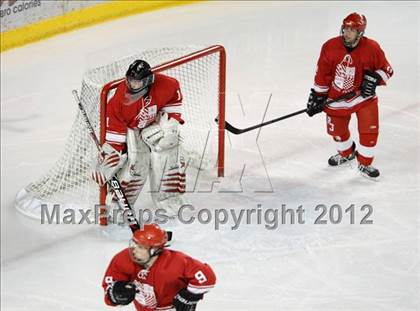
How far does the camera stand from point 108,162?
4.48 m

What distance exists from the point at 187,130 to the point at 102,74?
20.2 inches

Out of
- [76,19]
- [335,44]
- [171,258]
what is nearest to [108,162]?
[335,44]

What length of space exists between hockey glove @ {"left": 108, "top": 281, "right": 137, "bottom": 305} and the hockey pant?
208 cm

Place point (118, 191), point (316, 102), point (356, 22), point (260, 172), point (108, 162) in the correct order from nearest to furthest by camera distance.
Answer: point (118, 191)
point (108, 162)
point (356, 22)
point (316, 102)
point (260, 172)

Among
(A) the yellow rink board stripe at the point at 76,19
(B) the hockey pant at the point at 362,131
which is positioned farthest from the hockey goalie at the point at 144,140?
(A) the yellow rink board stripe at the point at 76,19

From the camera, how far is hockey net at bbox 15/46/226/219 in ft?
15.5

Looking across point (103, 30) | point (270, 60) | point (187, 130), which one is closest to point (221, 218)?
point (187, 130)

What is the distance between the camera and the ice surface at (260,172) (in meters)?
4.18

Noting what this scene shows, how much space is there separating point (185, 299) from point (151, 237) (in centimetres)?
26

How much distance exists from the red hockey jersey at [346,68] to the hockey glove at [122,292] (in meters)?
2.01

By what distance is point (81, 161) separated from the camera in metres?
4.73

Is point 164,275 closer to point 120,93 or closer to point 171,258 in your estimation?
point 171,258

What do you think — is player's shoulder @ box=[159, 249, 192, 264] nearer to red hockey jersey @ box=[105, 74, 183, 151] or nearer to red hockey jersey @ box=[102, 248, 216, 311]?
red hockey jersey @ box=[102, 248, 216, 311]

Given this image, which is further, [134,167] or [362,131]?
[362,131]
